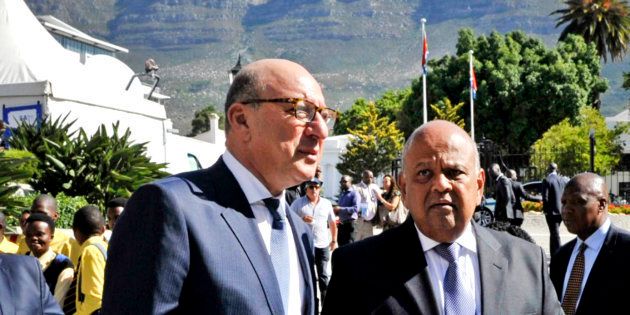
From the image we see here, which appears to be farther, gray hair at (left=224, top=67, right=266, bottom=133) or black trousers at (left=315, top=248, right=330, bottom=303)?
black trousers at (left=315, top=248, right=330, bottom=303)

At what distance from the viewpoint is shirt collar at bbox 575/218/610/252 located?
5197mm

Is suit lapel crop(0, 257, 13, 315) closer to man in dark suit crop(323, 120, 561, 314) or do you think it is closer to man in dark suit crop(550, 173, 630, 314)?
man in dark suit crop(323, 120, 561, 314)

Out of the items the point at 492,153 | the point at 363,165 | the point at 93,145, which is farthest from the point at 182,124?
the point at 93,145

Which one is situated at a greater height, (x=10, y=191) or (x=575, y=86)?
(x=575, y=86)

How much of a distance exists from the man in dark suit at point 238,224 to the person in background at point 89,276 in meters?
2.70

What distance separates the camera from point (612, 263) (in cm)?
481

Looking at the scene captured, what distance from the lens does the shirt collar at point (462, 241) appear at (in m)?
3.02

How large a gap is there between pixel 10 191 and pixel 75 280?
4.55 meters

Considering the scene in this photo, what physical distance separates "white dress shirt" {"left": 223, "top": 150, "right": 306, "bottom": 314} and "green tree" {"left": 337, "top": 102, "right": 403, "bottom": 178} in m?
55.6

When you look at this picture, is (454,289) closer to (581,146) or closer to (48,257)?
(48,257)

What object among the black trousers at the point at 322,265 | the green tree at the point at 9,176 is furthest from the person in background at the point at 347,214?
the green tree at the point at 9,176

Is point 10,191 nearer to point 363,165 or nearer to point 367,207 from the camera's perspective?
point 367,207

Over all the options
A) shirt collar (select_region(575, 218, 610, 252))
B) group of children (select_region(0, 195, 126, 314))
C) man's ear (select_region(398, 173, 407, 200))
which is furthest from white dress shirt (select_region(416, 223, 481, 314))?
group of children (select_region(0, 195, 126, 314))

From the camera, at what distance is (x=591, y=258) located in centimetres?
516
